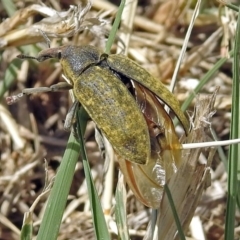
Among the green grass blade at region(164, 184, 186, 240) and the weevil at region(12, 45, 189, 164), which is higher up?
the weevil at region(12, 45, 189, 164)

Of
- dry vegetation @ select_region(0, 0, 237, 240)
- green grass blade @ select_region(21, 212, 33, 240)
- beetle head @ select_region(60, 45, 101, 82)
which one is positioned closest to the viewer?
green grass blade @ select_region(21, 212, 33, 240)

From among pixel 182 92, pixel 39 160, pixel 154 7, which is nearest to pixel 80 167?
pixel 39 160

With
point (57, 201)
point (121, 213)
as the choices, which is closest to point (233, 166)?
point (121, 213)

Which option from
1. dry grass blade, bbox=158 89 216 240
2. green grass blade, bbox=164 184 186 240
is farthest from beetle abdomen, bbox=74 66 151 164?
dry grass blade, bbox=158 89 216 240

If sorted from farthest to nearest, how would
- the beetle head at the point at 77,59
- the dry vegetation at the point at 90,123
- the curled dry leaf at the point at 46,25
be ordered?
1. the dry vegetation at the point at 90,123
2. the curled dry leaf at the point at 46,25
3. the beetle head at the point at 77,59

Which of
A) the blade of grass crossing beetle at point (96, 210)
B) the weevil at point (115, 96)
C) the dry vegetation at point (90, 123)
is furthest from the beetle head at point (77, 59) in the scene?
the blade of grass crossing beetle at point (96, 210)

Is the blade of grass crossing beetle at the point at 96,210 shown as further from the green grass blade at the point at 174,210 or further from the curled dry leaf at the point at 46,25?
the curled dry leaf at the point at 46,25

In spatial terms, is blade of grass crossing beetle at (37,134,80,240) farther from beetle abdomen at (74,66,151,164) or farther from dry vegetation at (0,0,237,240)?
dry vegetation at (0,0,237,240)

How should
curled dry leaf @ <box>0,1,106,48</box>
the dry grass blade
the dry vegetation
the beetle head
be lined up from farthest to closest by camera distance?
the dry vegetation < curled dry leaf @ <box>0,1,106,48</box> < the beetle head < the dry grass blade
